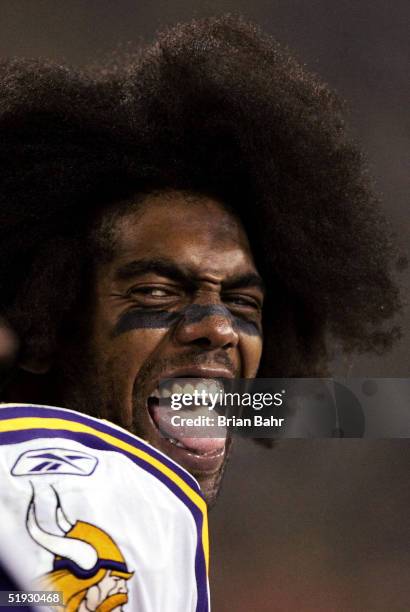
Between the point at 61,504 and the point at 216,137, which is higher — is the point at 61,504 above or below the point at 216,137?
below

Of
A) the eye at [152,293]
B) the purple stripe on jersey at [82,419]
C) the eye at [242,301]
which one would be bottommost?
the purple stripe on jersey at [82,419]

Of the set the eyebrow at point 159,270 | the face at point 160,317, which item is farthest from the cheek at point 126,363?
the eyebrow at point 159,270

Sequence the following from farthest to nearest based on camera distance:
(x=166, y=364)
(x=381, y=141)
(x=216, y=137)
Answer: (x=381, y=141) → (x=216, y=137) → (x=166, y=364)

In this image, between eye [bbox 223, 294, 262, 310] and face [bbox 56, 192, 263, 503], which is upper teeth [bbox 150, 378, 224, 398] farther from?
eye [bbox 223, 294, 262, 310]

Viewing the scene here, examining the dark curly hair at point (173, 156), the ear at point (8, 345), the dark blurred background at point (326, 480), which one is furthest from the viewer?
the dark blurred background at point (326, 480)

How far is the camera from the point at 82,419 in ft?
3.10

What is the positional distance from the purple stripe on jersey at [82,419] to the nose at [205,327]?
0.87 meters

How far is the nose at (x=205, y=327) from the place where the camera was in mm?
1825

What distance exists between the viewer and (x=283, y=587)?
272 cm

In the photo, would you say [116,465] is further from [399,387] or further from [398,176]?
[398,176]

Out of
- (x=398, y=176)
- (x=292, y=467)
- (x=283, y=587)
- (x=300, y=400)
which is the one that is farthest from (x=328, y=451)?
(x=398, y=176)

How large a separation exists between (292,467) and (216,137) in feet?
3.96
